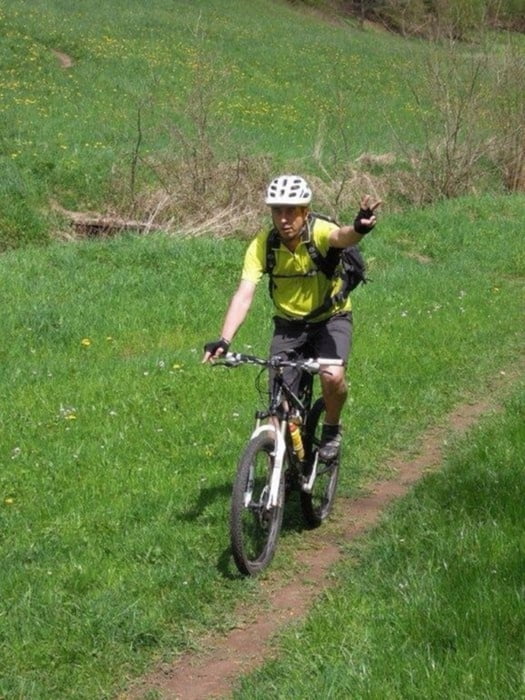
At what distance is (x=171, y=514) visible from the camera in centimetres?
614

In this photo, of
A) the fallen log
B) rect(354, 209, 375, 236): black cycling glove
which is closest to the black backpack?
rect(354, 209, 375, 236): black cycling glove

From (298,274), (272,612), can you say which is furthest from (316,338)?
(272,612)

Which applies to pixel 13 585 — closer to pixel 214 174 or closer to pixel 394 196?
pixel 214 174

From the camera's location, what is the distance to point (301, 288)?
5.97m

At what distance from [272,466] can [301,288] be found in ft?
3.68

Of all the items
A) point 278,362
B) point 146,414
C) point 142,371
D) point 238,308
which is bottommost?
point 142,371

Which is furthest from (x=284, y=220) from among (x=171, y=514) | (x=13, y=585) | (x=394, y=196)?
(x=394, y=196)

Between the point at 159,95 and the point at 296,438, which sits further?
the point at 159,95

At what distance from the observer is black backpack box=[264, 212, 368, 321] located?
228 inches

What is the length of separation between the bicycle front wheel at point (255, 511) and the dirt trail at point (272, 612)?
16 centimetres

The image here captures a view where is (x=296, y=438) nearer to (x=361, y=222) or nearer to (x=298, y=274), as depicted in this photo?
(x=298, y=274)

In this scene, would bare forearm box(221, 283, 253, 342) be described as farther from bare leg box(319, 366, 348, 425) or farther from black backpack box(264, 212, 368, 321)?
bare leg box(319, 366, 348, 425)

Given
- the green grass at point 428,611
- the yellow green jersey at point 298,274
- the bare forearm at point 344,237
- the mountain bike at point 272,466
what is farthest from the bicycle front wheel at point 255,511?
the bare forearm at point 344,237

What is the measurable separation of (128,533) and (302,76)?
100ft
